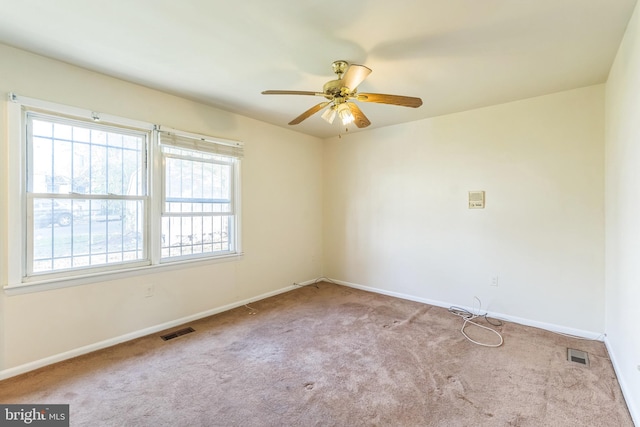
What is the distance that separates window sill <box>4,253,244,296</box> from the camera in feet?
7.40

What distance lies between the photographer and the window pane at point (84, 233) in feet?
7.84

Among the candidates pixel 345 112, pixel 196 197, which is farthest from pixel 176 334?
pixel 345 112

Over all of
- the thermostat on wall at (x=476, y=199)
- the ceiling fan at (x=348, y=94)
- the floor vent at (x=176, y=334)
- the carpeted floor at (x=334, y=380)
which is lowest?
the carpeted floor at (x=334, y=380)

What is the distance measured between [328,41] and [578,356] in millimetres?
3311

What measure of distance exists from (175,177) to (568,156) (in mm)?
4134

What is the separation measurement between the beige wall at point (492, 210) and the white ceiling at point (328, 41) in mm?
503

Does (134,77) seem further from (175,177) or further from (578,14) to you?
(578,14)

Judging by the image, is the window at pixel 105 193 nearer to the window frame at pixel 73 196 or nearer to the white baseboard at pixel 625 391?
the window frame at pixel 73 196

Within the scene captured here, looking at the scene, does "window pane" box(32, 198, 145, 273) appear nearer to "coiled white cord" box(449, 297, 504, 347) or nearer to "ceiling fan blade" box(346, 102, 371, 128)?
"ceiling fan blade" box(346, 102, 371, 128)

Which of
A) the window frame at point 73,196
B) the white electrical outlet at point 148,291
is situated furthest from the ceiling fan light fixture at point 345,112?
the white electrical outlet at point 148,291

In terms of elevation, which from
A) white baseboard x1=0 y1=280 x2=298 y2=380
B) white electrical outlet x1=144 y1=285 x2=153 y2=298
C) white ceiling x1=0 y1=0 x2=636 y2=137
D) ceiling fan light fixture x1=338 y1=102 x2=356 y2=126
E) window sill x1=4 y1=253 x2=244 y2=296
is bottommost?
white baseboard x1=0 y1=280 x2=298 y2=380

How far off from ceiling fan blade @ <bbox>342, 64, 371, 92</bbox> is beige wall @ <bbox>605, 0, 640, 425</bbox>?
62.2 inches

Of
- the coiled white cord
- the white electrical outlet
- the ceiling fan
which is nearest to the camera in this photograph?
the ceiling fan

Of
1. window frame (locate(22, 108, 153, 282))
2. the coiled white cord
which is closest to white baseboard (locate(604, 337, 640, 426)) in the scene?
the coiled white cord
